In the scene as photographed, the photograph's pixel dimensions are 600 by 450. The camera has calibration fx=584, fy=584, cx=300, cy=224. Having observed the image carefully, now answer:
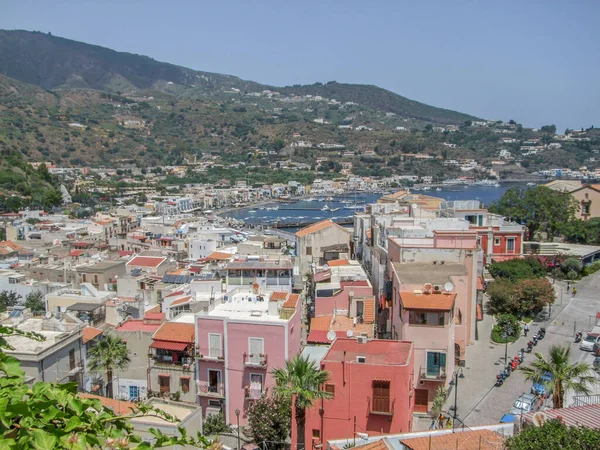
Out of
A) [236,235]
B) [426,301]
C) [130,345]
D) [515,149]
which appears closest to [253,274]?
[130,345]

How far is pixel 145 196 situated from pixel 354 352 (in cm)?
8175

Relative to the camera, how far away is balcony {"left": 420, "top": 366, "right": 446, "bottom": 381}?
44.7 feet

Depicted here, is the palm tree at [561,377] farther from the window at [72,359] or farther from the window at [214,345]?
the window at [72,359]

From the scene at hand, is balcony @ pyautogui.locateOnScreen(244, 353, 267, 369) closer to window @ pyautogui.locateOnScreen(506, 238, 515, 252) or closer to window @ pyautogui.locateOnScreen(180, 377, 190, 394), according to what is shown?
window @ pyautogui.locateOnScreen(180, 377, 190, 394)

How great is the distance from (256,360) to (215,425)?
5.76 ft

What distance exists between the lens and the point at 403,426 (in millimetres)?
10859

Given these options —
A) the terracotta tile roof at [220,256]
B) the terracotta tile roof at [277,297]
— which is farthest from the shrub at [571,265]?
the terracotta tile roof at [277,297]

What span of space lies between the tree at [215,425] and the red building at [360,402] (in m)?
2.99

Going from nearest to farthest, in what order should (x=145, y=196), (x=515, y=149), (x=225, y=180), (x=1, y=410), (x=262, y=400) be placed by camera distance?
1. (x=1, y=410)
2. (x=262, y=400)
3. (x=145, y=196)
4. (x=225, y=180)
5. (x=515, y=149)

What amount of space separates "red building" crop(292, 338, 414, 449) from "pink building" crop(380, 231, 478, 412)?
9.84 ft

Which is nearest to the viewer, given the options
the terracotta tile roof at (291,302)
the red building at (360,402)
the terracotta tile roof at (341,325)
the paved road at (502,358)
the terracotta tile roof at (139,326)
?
the red building at (360,402)

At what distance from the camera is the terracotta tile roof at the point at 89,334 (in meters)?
14.9

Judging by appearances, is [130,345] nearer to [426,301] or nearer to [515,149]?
[426,301]

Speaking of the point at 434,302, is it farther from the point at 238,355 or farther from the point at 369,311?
the point at 238,355
